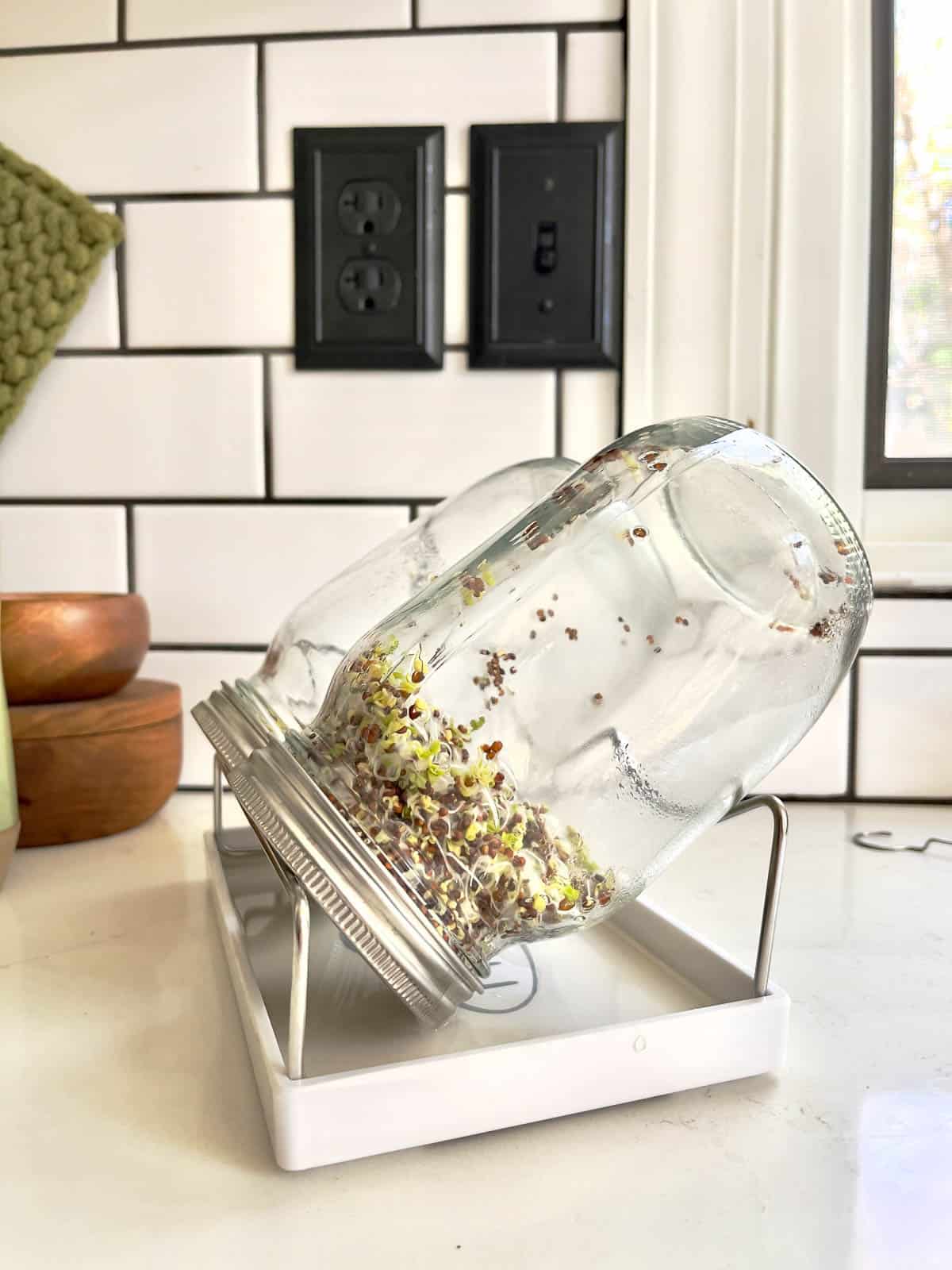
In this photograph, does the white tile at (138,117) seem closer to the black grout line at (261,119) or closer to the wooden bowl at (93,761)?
the black grout line at (261,119)

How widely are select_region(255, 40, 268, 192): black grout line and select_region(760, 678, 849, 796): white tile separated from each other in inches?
23.6

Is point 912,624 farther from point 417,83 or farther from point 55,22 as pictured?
point 55,22

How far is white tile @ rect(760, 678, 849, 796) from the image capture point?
777 millimetres

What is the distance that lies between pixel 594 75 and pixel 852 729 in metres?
0.53

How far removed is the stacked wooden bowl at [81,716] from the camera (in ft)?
2.10

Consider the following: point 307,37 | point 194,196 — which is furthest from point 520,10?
point 194,196

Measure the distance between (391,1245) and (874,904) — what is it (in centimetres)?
38

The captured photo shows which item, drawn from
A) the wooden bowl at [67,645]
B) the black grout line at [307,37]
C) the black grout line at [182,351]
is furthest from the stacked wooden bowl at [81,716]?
the black grout line at [307,37]

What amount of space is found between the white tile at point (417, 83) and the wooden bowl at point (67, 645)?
379 millimetres

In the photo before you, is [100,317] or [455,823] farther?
[100,317]

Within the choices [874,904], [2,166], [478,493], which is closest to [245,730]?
[478,493]

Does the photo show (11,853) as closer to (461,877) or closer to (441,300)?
(461,877)

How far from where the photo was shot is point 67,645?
2.13 ft

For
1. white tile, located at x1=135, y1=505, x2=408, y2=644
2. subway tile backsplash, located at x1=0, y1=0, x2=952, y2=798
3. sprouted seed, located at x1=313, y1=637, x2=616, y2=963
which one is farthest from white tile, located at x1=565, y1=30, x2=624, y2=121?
sprouted seed, located at x1=313, y1=637, x2=616, y2=963
